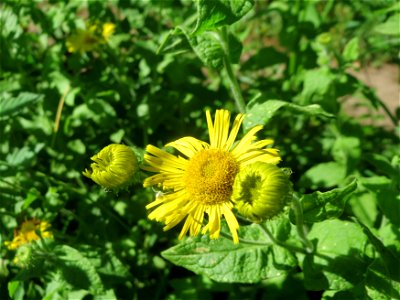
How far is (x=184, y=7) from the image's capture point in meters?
2.72

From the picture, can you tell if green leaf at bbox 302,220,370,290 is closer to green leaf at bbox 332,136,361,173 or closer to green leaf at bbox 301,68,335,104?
green leaf at bbox 332,136,361,173

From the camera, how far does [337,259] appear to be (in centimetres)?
151

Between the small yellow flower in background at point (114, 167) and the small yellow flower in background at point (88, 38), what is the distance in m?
1.30

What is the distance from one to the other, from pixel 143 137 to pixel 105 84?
0.33 metres

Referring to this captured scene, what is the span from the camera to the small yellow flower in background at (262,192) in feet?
3.47

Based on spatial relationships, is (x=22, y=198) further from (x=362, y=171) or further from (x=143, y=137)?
(x=362, y=171)

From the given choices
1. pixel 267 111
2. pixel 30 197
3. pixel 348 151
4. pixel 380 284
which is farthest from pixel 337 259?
pixel 30 197

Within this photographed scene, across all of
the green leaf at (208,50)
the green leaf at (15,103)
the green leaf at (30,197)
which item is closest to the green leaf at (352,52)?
the green leaf at (208,50)

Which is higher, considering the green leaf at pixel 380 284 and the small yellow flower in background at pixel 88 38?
the small yellow flower in background at pixel 88 38


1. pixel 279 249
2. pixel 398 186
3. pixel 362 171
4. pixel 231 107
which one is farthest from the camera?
pixel 231 107

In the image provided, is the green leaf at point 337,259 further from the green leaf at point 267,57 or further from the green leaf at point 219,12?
the green leaf at point 267,57

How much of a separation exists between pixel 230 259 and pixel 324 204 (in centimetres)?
39

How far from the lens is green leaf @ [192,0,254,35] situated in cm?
128

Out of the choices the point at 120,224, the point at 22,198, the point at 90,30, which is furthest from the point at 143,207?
the point at 90,30
